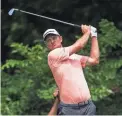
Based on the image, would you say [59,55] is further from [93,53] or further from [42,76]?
[42,76]

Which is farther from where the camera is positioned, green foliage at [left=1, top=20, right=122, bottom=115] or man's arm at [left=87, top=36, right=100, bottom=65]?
green foliage at [left=1, top=20, right=122, bottom=115]

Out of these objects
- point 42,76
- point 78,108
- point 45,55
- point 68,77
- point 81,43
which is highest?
point 45,55

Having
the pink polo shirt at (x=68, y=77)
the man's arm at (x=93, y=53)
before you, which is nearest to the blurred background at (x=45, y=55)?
the man's arm at (x=93, y=53)

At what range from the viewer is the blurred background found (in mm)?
7492

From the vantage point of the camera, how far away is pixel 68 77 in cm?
473

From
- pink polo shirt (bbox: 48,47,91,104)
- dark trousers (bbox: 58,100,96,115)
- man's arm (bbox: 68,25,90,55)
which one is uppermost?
man's arm (bbox: 68,25,90,55)

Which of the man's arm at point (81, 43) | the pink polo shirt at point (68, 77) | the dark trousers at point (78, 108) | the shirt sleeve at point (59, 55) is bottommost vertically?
the dark trousers at point (78, 108)

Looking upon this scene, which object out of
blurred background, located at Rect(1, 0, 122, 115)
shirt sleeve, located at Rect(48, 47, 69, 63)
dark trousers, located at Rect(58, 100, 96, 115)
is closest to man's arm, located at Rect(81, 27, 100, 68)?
shirt sleeve, located at Rect(48, 47, 69, 63)

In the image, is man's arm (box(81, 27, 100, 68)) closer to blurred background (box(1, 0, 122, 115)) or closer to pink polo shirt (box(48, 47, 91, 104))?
pink polo shirt (box(48, 47, 91, 104))

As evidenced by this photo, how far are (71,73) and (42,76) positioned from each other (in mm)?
3143

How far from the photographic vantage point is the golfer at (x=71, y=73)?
472 centimetres

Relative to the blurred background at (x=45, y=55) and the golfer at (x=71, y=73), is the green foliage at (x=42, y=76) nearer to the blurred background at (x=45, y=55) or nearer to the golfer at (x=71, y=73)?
the blurred background at (x=45, y=55)

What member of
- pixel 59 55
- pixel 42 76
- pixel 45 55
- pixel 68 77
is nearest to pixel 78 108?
pixel 68 77

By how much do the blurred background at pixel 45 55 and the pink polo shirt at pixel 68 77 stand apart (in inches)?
92.3
